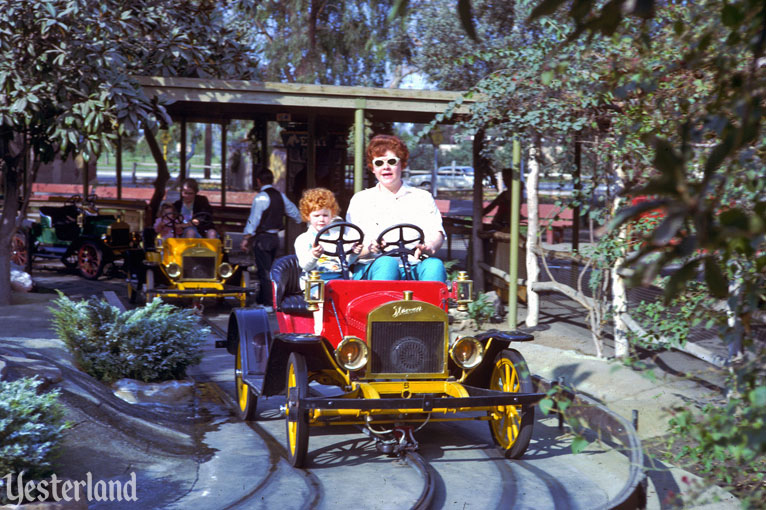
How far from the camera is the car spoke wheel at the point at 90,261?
13898 millimetres

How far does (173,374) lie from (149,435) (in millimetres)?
1292

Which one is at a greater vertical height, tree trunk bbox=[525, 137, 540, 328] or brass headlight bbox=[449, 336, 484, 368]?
tree trunk bbox=[525, 137, 540, 328]

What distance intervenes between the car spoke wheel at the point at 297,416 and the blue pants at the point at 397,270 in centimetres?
84

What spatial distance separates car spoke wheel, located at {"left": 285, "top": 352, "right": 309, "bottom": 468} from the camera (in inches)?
192

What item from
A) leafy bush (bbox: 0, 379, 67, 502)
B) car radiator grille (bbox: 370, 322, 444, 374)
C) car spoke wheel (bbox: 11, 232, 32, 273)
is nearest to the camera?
leafy bush (bbox: 0, 379, 67, 502)

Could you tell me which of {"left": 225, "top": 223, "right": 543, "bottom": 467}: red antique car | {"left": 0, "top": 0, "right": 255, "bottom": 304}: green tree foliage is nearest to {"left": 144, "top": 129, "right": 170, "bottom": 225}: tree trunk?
{"left": 0, "top": 0, "right": 255, "bottom": 304}: green tree foliage

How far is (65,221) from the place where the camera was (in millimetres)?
14773

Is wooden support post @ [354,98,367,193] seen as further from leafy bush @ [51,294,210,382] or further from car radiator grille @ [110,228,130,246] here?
car radiator grille @ [110,228,130,246]

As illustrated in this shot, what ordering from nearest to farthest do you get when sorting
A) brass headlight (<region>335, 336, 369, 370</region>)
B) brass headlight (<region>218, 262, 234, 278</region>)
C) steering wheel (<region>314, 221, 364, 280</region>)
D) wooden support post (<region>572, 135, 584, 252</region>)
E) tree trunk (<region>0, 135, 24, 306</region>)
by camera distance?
brass headlight (<region>335, 336, 369, 370</region>)
steering wheel (<region>314, 221, 364, 280</region>)
wooden support post (<region>572, 135, 584, 252</region>)
tree trunk (<region>0, 135, 24, 306</region>)
brass headlight (<region>218, 262, 234, 278</region>)

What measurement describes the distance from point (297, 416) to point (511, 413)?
1.40 metres

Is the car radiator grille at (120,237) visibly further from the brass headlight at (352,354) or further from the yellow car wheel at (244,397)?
the brass headlight at (352,354)

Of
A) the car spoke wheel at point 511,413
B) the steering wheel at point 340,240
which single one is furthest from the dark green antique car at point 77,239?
the car spoke wheel at point 511,413

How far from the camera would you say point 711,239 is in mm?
1488

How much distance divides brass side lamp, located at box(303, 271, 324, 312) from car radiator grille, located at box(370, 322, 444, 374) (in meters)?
0.41
